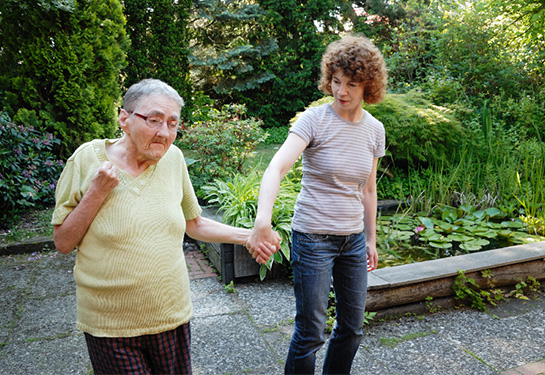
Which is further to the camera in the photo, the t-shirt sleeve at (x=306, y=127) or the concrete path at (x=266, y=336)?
the concrete path at (x=266, y=336)

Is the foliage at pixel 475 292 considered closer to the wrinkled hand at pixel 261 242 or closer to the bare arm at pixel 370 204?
the bare arm at pixel 370 204

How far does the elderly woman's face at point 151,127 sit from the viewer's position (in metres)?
1.44

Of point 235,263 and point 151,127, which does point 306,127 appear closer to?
point 151,127

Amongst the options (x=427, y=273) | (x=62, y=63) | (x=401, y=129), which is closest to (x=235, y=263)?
(x=427, y=273)

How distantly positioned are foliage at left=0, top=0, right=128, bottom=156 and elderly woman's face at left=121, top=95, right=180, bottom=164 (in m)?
4.89

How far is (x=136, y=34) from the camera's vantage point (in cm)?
1048

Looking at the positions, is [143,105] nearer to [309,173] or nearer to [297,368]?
[309,173]

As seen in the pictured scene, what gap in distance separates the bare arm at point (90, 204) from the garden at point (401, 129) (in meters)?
2.32

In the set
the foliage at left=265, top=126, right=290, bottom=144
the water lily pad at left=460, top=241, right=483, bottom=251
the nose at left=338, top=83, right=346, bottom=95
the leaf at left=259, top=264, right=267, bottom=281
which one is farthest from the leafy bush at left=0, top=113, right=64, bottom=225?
the foliage at left=265, top=126, right=290, bottom=144

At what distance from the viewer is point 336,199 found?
6.41 feet

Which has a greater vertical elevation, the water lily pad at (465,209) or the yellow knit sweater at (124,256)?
the yellow knit sweater at (124,256)

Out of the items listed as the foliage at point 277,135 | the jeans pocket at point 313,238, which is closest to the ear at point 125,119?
the jeans pocket at point 313,238

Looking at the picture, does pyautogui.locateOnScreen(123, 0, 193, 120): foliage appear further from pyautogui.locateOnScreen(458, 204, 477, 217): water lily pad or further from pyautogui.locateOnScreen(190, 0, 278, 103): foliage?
pyautogui.locateOnScreen(458, 204, 477, 217): water lily pad

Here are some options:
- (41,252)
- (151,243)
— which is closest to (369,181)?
(151,243)
